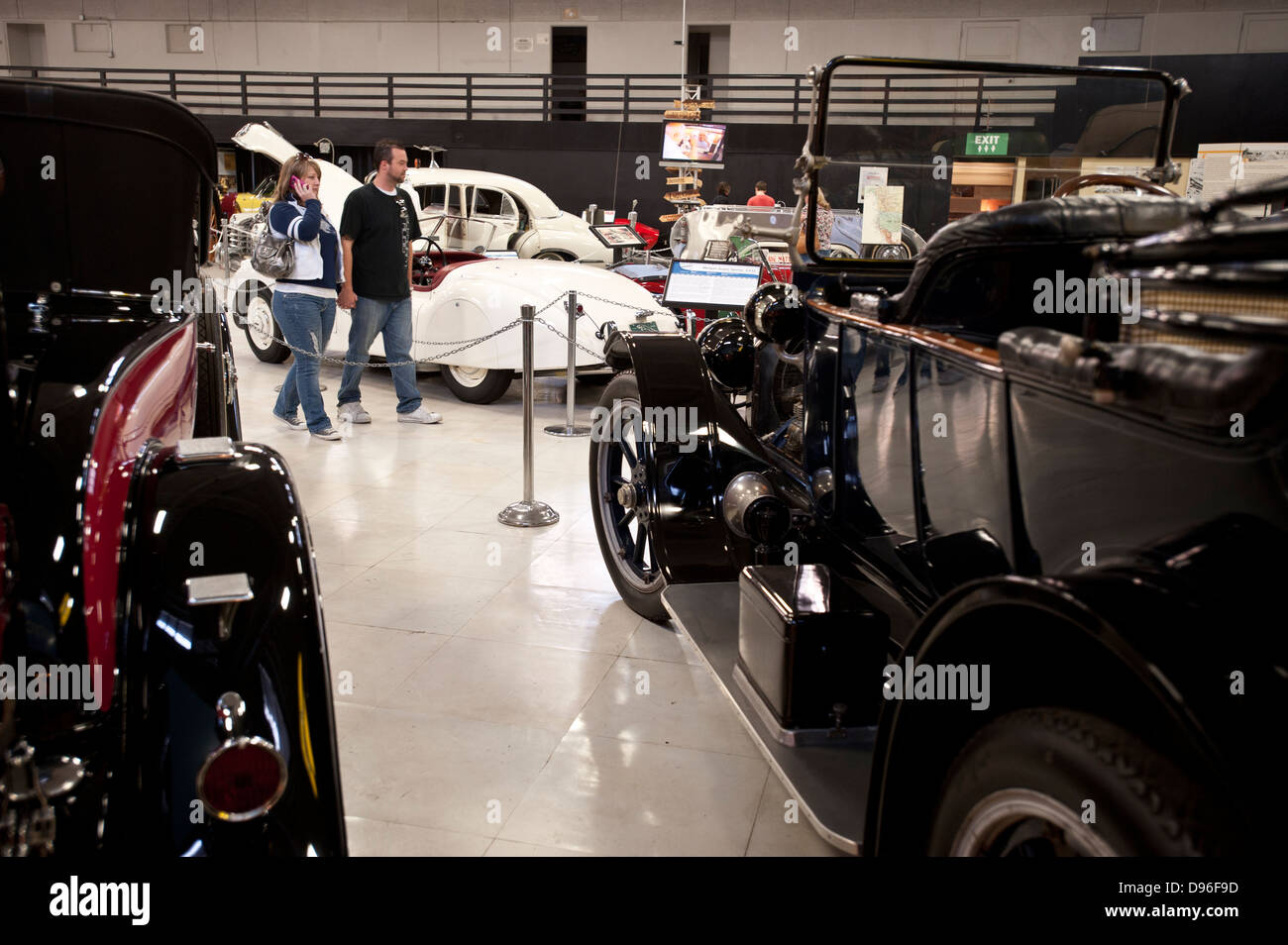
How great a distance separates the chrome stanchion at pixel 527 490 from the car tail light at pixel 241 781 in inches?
133

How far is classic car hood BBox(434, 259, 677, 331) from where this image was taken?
7090 mm

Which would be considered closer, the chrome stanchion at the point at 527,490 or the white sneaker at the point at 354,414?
the chrome stanchion at the point at 527,490

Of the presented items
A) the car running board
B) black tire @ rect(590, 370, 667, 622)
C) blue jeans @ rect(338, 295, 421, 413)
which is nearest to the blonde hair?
blue jeans @ rect(338, 295, 421, 413)

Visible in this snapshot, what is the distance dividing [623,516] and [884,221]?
5.23ft

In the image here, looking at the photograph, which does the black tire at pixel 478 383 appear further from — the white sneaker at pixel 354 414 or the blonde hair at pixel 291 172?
the blonde hair at pixel 291 172

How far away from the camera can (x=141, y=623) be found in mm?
1641

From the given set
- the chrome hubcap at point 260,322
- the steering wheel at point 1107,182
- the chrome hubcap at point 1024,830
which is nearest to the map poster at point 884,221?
the steering wheel at point 1107,182

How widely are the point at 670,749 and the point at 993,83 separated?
10.1ft

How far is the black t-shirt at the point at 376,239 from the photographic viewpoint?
6301 mm

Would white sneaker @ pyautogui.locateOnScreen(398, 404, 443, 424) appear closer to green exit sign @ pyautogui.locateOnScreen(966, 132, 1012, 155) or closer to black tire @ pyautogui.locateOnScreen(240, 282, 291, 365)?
black tire @ pyautogui.locateOnScreen(240, 282, 291, 365)

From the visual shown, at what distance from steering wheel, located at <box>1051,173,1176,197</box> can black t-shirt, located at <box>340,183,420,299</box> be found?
176 inches

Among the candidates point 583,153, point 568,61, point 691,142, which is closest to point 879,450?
point 691,142
